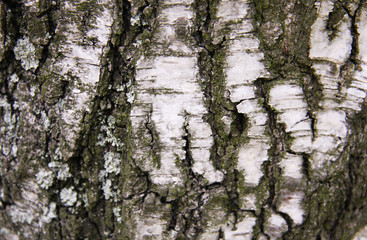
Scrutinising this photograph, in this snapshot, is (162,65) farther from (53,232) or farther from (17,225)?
(17,225)

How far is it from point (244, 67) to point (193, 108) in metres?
0.24

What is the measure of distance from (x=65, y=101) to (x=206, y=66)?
0.54m

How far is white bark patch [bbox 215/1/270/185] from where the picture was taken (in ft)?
2.98

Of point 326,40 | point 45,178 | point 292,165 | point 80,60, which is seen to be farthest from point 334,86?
point 45,178

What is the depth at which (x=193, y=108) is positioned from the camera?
913mm

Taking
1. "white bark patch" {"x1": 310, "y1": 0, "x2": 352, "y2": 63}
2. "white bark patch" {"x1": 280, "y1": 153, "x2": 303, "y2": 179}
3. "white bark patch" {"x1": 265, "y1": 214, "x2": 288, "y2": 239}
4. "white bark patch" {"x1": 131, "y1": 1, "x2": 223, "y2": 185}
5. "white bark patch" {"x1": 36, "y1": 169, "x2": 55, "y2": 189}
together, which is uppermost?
"white bark patch" {"x1": 310, "y1": 0, "x2": 352, "y2": 63}

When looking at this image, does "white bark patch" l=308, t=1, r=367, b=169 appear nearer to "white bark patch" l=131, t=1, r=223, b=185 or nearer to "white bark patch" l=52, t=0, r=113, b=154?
"white bark patch" l=131, t=1, r=223, b=185

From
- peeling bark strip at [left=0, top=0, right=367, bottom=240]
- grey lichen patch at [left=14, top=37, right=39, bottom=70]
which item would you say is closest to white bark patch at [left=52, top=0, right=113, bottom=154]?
peeling bark strip at [left=0, top=0, right=367, bottom=240]

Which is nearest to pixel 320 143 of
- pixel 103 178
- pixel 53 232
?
pixel 103 178

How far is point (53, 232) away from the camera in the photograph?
102cm

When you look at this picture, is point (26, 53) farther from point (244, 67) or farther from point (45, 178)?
point (244, 67)

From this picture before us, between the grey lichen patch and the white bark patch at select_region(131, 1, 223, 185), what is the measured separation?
1.39 feet

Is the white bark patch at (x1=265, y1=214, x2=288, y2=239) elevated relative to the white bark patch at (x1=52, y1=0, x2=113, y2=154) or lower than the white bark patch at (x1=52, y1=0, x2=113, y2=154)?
lower

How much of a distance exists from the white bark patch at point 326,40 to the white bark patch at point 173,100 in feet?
1.49
